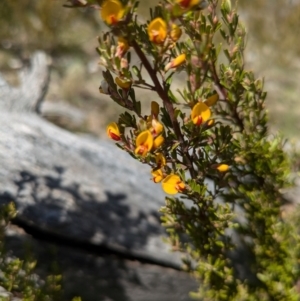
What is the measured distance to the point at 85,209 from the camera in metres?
2.53

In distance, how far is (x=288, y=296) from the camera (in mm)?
2020

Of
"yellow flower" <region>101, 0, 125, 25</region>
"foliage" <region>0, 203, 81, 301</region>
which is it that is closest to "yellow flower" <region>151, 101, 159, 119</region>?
"yellow flower" <region>101, 0, 125, 25</region>

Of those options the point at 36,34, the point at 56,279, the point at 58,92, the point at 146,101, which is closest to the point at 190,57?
the point at 56,279

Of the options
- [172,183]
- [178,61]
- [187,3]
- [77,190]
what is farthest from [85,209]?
[187,3]

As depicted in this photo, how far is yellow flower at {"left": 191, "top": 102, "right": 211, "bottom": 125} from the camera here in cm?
136

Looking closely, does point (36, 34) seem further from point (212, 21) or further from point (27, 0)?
point (212, 21)

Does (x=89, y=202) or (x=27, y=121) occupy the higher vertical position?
(x=27, y=121)

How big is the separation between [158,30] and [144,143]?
355mm

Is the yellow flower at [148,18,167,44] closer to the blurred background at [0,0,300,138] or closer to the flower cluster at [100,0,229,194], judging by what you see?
the flower cluster at [100,0,229,194]

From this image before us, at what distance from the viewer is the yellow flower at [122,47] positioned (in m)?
1.27

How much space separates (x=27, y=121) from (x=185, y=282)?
61.0 inches

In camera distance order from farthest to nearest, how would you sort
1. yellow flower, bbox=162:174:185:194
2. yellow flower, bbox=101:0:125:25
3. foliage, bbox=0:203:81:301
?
foliage, bbox=0:203:81:301 → yellow flower, bbox=162:174:185:194 → yellow flower, bbox=101:0:125:25

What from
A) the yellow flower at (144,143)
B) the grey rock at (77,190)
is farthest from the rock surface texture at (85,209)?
the yellow flower at (144,143)

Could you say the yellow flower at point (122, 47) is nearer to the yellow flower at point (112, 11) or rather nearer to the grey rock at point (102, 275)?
the yellow flower at point (112, 11)
